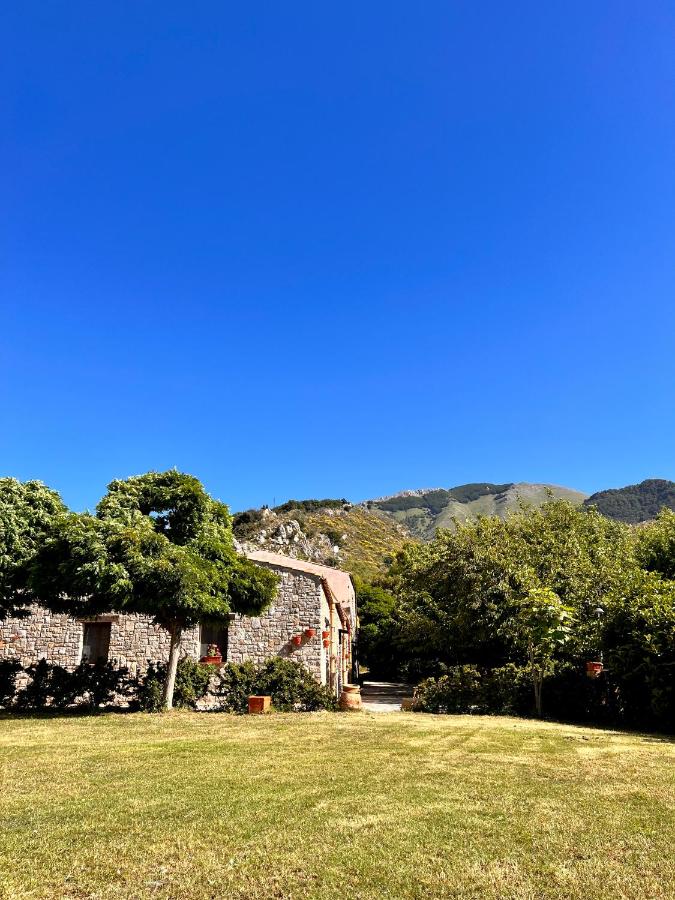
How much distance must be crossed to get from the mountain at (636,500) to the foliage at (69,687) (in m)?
99.6

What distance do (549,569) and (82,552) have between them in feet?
47.6

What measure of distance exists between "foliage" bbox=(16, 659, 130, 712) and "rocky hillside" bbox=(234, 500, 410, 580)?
34338 millimetres

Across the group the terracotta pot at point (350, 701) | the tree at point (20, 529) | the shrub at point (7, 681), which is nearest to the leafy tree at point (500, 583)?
the terracotta pot at point (350, 701)

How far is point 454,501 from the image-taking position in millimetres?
167500

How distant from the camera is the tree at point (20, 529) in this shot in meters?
14.4

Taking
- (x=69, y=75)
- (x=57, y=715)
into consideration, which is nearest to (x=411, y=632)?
(x=57, y=715)

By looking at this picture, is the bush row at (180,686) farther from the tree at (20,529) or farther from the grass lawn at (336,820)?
the grass lawn at (336,820)

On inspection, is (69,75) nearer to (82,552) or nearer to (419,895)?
(82,552)

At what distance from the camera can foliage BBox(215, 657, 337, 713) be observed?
1493 centimetres

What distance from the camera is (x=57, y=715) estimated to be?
13867 mm

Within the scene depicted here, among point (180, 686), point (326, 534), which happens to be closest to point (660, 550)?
point (180, 686)

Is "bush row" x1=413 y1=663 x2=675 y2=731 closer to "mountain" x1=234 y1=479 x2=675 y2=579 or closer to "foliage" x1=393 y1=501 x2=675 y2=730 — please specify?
"foliage" x1=393 y1=501 x2=675 y2=730

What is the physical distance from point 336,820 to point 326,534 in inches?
2590

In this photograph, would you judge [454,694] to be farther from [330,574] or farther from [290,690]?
[330,574]
